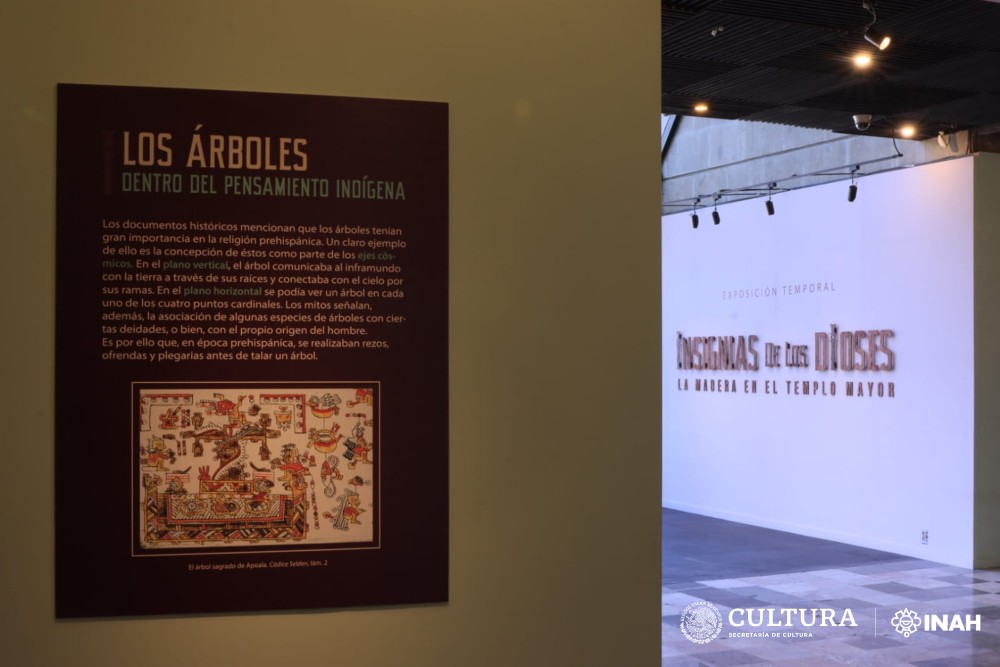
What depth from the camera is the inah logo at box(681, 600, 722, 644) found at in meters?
7.48

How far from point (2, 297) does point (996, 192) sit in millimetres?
9427

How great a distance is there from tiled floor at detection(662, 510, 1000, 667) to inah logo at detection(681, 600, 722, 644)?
0.9 inches

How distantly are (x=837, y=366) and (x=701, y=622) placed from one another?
4.59 meters

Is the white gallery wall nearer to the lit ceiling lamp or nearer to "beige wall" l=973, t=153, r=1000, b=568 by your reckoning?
"beige wall" l=973, t=153, r=1000, b=568

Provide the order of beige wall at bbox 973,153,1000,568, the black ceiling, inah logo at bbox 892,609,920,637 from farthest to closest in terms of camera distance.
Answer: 1. beige wall at bbox 973,153,1000,568
2. inah logo at bbox 892,609,920,637
3. the black ceiling

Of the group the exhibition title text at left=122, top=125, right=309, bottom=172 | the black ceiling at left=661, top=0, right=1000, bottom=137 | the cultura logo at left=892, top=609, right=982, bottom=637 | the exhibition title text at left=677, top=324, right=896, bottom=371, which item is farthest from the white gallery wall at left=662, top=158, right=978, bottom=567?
the exhibition title text at left=122, top=125, right=309, bottom=172

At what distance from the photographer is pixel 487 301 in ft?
11.2

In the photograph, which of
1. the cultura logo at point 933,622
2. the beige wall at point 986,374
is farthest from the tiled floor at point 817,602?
the beige wall at point 986,374

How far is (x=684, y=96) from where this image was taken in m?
8.95

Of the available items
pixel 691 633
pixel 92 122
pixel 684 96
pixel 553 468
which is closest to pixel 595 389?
pixel 553 468

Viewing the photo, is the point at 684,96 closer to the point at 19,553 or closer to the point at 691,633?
the point at 691,633

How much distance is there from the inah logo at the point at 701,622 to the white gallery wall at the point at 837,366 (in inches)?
128

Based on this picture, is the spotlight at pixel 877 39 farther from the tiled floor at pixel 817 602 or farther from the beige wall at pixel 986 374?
the tiled floor at pixel 817 602

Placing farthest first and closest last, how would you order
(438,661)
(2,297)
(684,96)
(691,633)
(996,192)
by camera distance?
(996,192) → (684,96) → (691,633) → (438,661) → (2,297)
